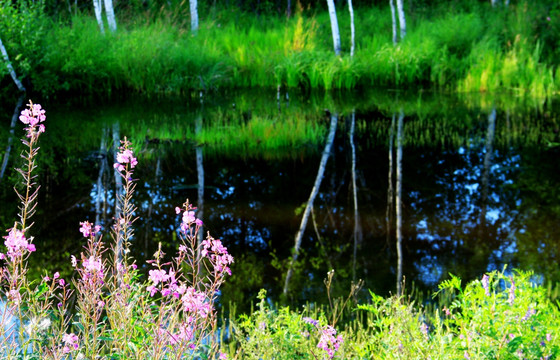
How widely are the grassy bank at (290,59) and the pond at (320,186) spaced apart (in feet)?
4.44

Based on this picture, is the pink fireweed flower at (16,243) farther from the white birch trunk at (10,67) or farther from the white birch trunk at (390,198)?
the white birch trunk at (10,67)

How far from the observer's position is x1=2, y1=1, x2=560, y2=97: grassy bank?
1346 cm

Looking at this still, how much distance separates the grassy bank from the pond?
4.44 feet

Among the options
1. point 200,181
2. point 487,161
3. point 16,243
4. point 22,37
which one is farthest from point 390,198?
point 22,37

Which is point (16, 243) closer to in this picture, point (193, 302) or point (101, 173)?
point (193, 302)

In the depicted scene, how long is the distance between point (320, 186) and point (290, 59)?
8406mm

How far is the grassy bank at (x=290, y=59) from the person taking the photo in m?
13.5

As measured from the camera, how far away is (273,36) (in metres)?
16.2

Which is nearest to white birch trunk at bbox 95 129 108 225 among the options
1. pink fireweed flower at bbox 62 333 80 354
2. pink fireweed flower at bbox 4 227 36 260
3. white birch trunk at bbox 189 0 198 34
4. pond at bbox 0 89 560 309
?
pond at bbox 0 89 560 309

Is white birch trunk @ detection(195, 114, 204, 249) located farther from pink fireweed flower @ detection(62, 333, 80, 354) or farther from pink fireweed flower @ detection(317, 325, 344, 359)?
pink fireweed flower @ detection(62, 333, 80, 354)

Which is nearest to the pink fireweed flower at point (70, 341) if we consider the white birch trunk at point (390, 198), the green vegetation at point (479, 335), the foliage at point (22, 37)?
the green vegetation at point (479, 335)

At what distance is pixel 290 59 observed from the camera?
15102 mm

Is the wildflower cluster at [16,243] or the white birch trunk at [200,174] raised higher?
the wildflower cluster at [16,243]

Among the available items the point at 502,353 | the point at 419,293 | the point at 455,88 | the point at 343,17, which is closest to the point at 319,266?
the point at 419,293
